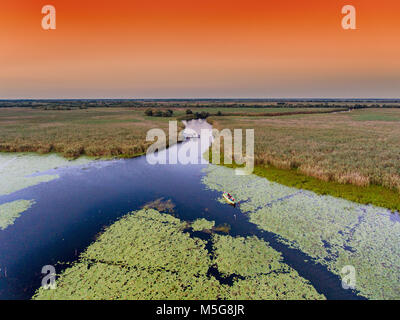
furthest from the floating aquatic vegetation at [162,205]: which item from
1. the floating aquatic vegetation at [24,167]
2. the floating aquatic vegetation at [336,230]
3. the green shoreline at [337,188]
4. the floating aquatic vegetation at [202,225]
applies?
the floating aquatic vegetation at [24,167]

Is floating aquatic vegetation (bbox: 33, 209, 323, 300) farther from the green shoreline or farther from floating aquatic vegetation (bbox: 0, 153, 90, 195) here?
floating aquatic vegetation (bbox: 0, 153, 90, 195)

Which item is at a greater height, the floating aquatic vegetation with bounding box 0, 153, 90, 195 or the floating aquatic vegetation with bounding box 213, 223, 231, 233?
the floating aquatic vegetation with bounding box 0, 153, 90, 195

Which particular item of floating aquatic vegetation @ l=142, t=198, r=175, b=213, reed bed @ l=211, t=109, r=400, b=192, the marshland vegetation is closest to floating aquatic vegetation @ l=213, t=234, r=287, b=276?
floating aquatic vegetation @ l=142, t=198, r=175, b=213

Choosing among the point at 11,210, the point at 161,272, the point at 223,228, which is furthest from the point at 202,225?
the point at 11,210

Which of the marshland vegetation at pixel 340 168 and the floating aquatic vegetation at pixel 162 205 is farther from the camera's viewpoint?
the marshland vegetation at pixel 340 168

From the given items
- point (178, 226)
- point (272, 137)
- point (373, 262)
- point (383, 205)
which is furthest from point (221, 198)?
point (272, 137)

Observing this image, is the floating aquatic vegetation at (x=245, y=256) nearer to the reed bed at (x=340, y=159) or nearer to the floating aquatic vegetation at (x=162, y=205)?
the floating aquatic vegetation at (x=162, y=205)
